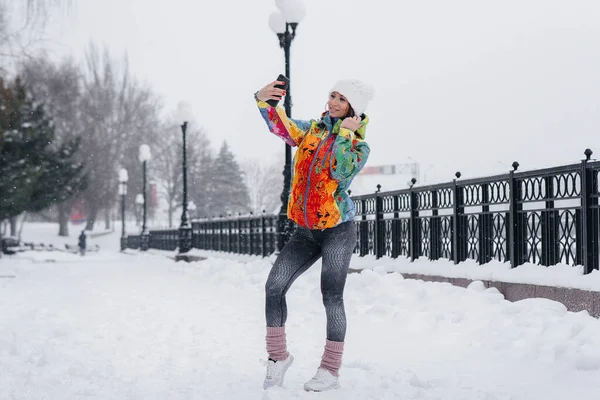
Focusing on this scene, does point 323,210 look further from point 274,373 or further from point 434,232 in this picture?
point 434,232

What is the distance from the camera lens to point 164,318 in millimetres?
8961

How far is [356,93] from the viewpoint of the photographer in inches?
187

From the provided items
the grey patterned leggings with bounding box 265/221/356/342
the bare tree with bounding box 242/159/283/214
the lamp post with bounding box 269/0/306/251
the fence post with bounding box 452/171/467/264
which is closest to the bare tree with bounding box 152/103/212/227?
the bare tree with bounding box 242/159/283/214

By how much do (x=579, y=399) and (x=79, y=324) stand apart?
5.54m

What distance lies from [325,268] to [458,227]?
5243 millimetres

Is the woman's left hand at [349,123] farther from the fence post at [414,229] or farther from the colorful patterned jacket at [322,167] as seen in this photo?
the fence post at [414,229]

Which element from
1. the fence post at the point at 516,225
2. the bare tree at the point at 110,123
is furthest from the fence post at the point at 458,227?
the bare tree at the point at 110,123

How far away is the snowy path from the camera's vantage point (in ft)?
16.1

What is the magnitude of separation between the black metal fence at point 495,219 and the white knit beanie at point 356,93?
3.05 metres

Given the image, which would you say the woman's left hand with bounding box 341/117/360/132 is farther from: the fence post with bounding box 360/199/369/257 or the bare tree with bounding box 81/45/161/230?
the bare tree with bounding box 81/45/161/230

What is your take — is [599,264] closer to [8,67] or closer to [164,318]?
[164,318]

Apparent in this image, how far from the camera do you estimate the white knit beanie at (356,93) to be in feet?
15.6

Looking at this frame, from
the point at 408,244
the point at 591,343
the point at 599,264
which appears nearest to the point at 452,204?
the point at 408,244

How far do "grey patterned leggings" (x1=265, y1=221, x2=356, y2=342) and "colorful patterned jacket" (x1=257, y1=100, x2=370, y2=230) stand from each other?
0.30ft
